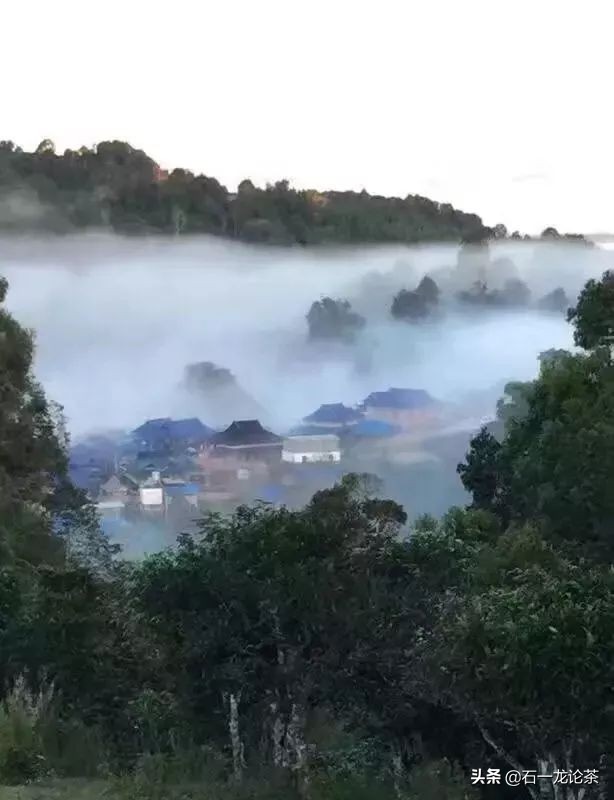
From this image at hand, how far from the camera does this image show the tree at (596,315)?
5.13 meters

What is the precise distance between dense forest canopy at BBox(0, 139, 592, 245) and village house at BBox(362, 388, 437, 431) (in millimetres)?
1700

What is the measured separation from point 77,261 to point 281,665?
7.98 m

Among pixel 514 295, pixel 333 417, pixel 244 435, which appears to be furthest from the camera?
pixel 514 295

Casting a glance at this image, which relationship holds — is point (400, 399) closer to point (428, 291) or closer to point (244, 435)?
point (428, 291)

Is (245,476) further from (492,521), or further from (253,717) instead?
(253,717)

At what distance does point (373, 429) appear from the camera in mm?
10062

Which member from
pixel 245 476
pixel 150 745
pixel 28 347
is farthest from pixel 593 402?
pixel 245 476

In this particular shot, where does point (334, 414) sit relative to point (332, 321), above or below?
below

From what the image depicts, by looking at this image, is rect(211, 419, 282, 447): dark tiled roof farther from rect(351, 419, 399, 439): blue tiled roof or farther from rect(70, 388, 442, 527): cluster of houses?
rect(351, 419, 399, 439): blue tiled roof

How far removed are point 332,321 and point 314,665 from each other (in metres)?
7.73

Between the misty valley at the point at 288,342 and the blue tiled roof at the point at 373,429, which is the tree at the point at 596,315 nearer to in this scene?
the misty valley at the point at 288,342

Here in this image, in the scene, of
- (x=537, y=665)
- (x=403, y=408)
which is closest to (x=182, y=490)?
(x=403, y=408)

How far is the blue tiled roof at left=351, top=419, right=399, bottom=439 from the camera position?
9984 millimetres

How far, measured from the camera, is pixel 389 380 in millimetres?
10805
